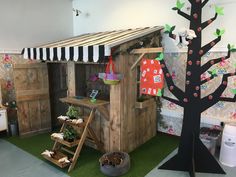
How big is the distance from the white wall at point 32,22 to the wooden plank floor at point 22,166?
7.06ft

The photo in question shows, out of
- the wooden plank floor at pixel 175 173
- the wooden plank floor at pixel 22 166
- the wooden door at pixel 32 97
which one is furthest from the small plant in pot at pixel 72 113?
the wooden plank floor at pixel 175 173

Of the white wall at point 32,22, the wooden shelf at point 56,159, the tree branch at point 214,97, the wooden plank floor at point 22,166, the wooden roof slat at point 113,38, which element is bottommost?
the wooden plank floor at point 22,166

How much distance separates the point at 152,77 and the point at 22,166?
245 cm

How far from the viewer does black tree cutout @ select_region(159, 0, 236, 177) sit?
2.58 metres

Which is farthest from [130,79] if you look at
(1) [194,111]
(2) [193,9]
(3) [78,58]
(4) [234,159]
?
(4) [234,159]

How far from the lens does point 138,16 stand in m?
4.34

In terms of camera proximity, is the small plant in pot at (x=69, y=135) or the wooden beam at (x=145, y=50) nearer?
the wooden beam at (x=145, y=50)

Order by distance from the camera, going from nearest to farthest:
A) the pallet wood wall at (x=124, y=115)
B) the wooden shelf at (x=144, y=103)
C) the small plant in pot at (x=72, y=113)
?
the pallet wood wall at (x=124, y=115) → the small plant in pot at (x=72, y=113) → the wooden shelf at (x=144, y=103)

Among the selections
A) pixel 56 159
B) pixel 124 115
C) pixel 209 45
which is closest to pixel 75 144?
pixel 56 159

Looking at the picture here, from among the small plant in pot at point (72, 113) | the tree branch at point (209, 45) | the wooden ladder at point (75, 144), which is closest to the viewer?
the tree branch at point (209, 45)

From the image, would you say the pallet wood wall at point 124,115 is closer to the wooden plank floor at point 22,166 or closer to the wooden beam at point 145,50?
the wooden beam at point 145,50

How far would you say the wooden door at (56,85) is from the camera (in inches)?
185

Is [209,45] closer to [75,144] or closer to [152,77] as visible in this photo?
[152,77]

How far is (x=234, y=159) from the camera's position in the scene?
3.04 m
